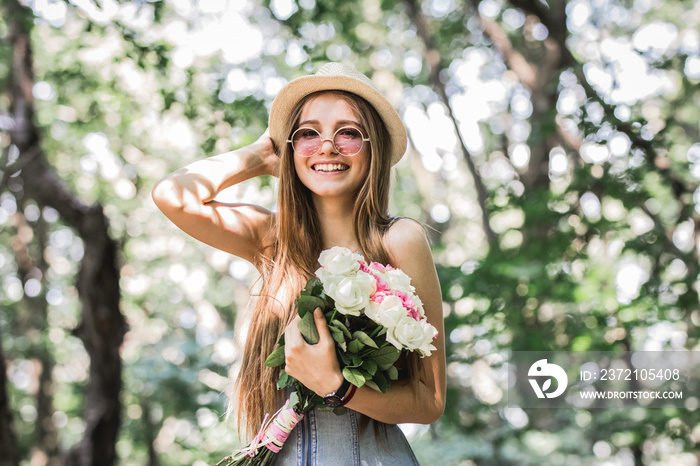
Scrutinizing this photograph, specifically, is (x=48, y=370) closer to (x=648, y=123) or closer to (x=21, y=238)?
(x=21, y=238)

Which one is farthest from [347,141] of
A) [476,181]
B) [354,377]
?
[476,181]

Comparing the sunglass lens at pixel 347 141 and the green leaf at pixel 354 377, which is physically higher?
the sunglass lens at pixel 347 141

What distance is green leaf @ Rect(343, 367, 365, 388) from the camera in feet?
5.62

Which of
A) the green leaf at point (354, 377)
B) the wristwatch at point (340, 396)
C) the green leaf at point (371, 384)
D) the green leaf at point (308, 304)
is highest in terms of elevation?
the green leaf at point (308, 304)

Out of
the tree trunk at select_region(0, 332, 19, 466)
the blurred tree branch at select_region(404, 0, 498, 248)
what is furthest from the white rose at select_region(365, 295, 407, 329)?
the blurred tree branch at select_region(404, 0, 498, 248)

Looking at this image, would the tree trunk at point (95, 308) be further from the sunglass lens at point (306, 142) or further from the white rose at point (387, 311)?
the white rose at point (387, 311)

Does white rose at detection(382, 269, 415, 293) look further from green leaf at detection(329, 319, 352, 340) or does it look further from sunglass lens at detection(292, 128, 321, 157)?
sunglass lens at detection(292, 128, 321, 157)

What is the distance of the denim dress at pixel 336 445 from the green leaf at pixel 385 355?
332mm

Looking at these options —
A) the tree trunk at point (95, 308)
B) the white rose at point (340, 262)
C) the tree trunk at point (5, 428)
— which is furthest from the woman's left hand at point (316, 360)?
the tree trunk at point (5, 428)

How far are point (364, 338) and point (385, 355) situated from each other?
81 millimetres

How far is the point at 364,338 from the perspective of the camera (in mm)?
1745

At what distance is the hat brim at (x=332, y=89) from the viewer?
210 cm

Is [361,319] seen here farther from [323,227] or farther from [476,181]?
[476,181]

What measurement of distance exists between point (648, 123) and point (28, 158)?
5.39 m
